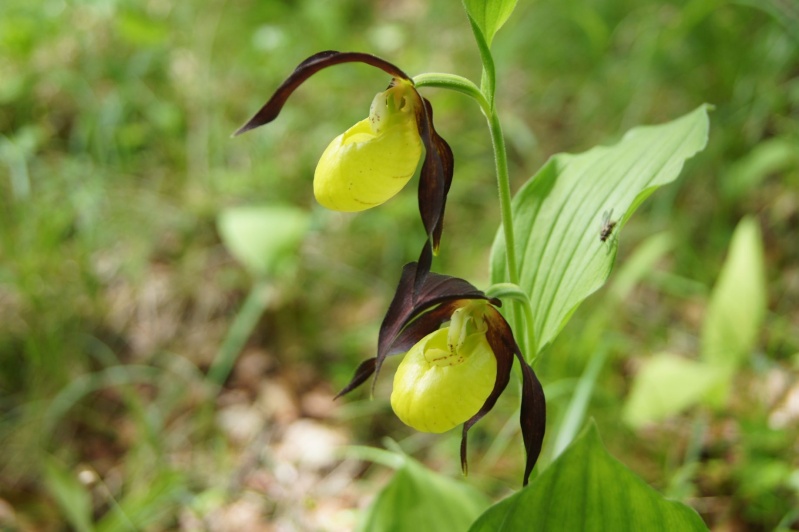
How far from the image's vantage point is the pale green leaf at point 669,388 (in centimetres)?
167

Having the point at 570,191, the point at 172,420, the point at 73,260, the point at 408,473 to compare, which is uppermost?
the point at 570,191

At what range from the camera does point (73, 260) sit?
2.62m

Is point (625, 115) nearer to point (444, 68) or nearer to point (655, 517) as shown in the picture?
point (444, 68)

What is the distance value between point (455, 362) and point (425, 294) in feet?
0.40

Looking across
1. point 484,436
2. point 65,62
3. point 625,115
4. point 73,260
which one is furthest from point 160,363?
point 625,115

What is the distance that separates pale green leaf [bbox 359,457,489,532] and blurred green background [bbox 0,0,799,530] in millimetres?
544

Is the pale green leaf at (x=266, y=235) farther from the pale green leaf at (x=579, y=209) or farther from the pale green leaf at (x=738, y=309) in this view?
the pale green leaf at (x=738, y=309)

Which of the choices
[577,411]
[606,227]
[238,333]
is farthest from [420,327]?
[238,333]

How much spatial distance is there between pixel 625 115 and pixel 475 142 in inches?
27.9

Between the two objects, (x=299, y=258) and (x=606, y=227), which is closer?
(x=606, y=227)

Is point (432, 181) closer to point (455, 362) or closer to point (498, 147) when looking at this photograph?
point (498, 147)

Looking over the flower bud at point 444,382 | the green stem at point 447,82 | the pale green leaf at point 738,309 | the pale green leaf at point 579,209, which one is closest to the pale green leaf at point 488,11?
the green stem at point 447,82

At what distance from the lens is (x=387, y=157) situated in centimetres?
97

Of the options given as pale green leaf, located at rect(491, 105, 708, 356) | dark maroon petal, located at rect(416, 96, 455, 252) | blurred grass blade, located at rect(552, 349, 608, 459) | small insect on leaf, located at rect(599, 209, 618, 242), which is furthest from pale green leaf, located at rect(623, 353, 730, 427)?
dark maroon petal, located at rect(416, 96, 455, 252)
